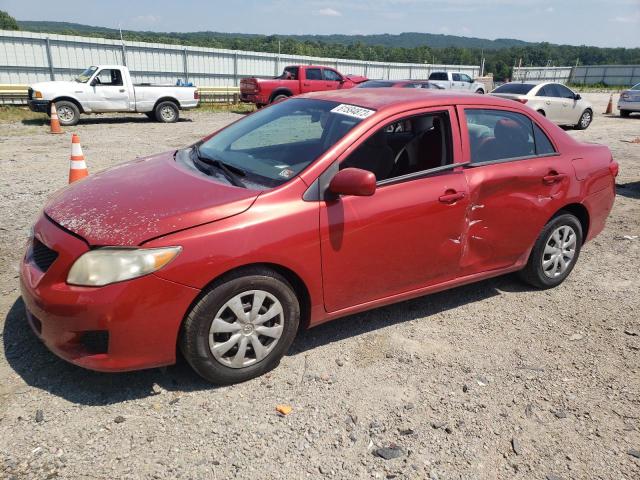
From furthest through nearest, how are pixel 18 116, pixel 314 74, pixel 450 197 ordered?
pixel 314 74
pixel 18 116
pixel 450 197

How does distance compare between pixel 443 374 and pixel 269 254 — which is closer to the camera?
pixel 269 254

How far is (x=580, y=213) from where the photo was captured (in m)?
4.57

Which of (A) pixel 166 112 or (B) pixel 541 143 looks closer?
(B) pixel 541 143

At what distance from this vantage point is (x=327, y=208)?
10.1ft

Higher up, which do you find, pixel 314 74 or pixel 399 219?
pixel 314 74

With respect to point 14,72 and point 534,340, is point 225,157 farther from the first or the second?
point 14,72

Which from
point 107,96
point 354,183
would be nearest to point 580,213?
point 354,183

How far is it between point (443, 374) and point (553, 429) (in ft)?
2.32

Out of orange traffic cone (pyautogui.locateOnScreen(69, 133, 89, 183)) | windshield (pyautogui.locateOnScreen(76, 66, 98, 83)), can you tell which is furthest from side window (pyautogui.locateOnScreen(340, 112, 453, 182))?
windshield (pyautogui.locateOnScreen(76, 66, 98, 83))

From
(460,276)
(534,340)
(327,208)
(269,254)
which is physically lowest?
(534,340)

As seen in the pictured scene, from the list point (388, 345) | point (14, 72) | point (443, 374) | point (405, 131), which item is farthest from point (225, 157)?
point (14, 72)

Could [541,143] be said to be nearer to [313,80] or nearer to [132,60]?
[313,80]

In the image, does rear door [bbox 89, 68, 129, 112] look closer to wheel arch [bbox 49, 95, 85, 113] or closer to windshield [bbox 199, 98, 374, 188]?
wheel arch [bbox 49, 95, 85, 113]

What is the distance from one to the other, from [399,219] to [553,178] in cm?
166
